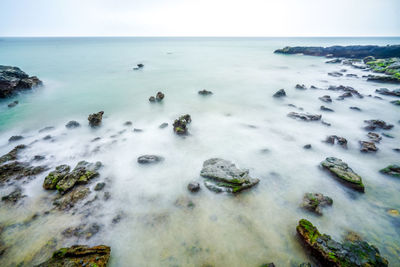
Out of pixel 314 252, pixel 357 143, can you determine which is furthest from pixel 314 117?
pixel 314 252

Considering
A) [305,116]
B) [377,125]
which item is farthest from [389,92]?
[305,116]

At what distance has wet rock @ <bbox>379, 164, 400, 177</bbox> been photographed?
5532 mm

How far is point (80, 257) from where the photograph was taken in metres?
3.20

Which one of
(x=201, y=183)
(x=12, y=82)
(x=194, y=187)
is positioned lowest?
(x=201, y=183)

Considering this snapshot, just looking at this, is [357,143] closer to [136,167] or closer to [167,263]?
[167,263]

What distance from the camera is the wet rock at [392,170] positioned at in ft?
18.2

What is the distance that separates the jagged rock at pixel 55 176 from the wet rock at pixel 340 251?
21.5ft

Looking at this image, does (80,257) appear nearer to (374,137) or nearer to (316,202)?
(316,202)

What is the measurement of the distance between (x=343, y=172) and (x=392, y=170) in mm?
1819

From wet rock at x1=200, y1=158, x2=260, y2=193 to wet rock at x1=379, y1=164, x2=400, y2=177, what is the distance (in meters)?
4.29

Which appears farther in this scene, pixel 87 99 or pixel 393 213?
pixel 87 99

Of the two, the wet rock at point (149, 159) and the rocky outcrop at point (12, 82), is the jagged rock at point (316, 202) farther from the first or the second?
the rocky outcrop at point (12, 82)

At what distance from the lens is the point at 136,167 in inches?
237

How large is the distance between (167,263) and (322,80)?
21.8 meters
